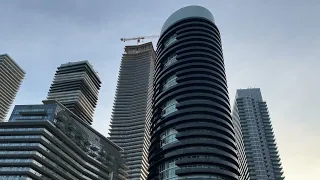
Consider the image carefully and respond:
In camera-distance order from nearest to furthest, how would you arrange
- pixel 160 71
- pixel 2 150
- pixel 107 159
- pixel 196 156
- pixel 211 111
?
pixel 196 156, pixel 211 111, pixel 2 150, pixel 160 71, pixel 107 159

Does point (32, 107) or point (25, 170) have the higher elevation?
point (32, 107)

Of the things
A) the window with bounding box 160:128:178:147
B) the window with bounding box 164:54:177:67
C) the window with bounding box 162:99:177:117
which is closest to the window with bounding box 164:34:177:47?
the window with bounding box 164:54:177:67

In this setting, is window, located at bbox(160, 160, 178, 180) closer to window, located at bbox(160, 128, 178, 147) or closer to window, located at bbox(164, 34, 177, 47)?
window, located at bbox(160, 128, 178, 147)

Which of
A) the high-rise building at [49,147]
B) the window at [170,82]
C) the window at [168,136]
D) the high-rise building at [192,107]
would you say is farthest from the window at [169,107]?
the high-rise building at [49,147]

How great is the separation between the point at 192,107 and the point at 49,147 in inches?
2422

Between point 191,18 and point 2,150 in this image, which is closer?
point 2,150

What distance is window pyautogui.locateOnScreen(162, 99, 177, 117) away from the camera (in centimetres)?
12162

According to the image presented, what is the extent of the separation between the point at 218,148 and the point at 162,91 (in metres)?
35.6

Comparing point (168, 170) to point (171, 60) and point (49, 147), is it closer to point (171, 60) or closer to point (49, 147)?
point (171, 60)

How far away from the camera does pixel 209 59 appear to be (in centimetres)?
12875

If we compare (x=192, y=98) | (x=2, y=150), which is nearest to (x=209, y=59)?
(x=192, y=98)

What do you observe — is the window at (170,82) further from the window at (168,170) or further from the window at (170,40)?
the window at (168,170)

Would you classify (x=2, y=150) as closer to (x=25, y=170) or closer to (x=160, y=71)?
(x=25, y=170)

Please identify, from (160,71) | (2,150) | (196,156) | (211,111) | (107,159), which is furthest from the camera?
(107,159)
